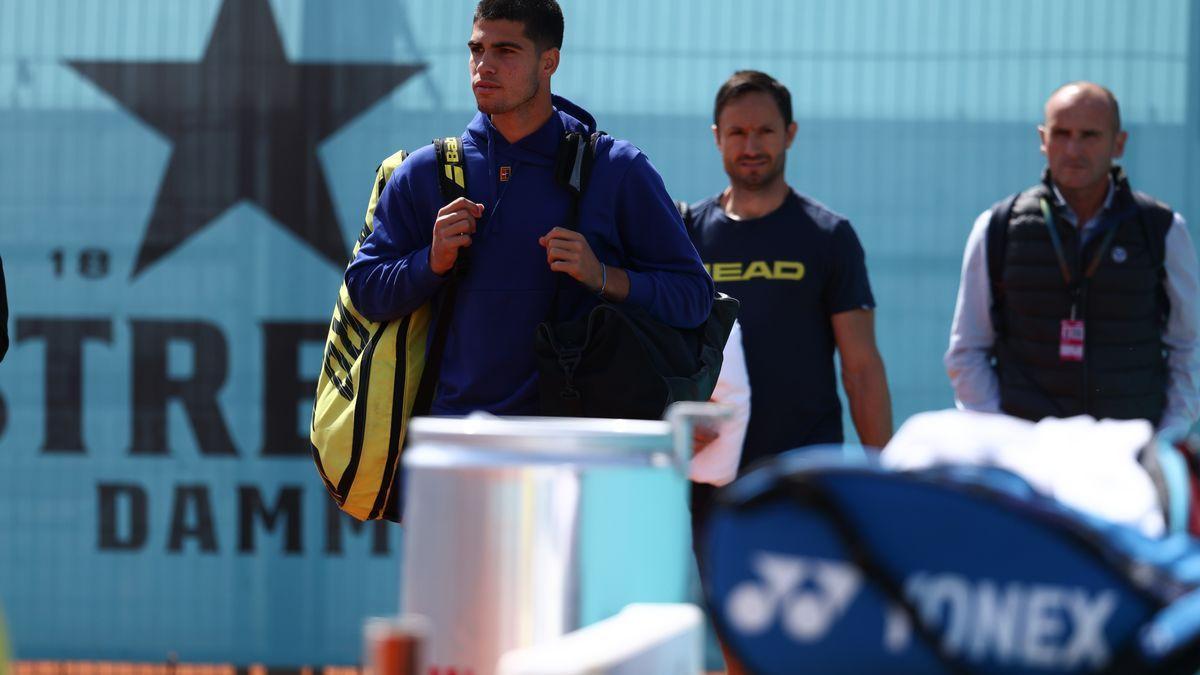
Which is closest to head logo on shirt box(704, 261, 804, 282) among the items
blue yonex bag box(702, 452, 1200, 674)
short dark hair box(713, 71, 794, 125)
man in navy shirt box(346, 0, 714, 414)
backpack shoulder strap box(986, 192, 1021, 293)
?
short dark hair box(713, 71, 794, 125)

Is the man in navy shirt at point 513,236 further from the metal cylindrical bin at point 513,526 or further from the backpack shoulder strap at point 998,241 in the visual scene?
the backpack shoulder strap at point 998,241

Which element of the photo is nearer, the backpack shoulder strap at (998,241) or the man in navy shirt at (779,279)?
the man in navy shirt at (779,279)

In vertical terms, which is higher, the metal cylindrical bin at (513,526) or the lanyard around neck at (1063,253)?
the lanyard around neck at (1063,253)

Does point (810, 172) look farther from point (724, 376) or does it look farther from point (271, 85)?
point (271, 85)

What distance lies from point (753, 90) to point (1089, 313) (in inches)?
44.3

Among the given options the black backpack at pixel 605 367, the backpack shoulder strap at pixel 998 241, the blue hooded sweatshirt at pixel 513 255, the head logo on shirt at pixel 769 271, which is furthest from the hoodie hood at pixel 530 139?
the backpack shoulder strap at pixel 998 241

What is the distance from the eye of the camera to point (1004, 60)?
573cm

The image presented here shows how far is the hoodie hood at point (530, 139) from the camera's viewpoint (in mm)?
3654

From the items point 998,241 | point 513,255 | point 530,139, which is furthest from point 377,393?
point 998,241

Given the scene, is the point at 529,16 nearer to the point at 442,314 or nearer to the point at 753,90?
the point at 442,314

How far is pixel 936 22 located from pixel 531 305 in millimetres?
2689

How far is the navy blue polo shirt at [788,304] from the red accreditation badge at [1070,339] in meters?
0.55

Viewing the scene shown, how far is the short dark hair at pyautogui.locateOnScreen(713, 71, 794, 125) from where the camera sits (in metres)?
5.02

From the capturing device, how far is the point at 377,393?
11.7 feet
